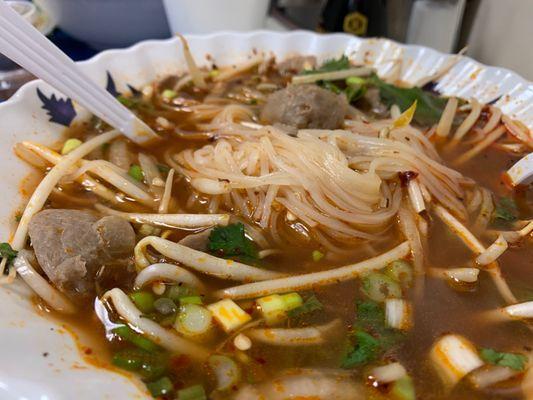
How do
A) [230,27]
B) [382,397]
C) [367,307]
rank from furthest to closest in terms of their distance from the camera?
[230,27], [367,307], [382,397]

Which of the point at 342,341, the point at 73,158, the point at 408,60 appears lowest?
the point at 342,341

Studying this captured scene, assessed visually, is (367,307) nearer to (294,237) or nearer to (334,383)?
(334,383)

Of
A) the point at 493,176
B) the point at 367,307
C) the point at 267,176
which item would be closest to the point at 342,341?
the point at 367,307

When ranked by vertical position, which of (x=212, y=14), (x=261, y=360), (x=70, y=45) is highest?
(x=212, y=14)

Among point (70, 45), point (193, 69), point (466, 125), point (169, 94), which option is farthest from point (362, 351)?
point (70, 45)

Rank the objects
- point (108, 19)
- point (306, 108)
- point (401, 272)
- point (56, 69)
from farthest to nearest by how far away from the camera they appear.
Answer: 1. point (108, 19)
2. point (306, 108)
3. point (56, 69)
4. point (401, 272)

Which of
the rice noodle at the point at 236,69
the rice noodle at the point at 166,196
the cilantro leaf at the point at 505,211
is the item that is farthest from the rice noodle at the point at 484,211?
the rice noodle at the point at 236,69

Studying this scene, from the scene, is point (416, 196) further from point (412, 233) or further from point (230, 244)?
point (230, 244)
